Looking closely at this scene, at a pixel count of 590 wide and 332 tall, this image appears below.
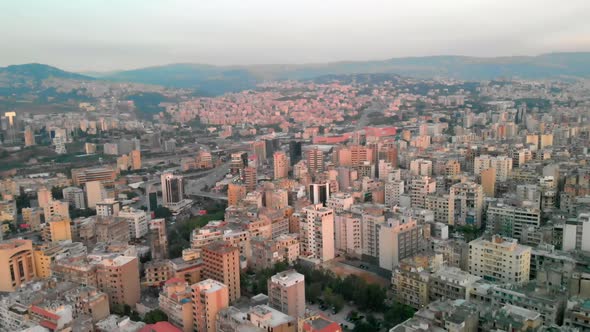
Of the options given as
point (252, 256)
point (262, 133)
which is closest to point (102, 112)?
point (262, 133)

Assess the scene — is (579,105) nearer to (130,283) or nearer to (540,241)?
(540,241)

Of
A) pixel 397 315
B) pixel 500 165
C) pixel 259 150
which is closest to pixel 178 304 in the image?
pixel 397 315

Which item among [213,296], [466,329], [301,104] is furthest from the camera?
[301,104]

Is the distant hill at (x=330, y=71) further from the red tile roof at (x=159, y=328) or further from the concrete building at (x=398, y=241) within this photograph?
the red tile roof at (x=159, y=328)

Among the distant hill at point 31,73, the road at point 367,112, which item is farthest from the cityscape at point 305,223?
the distant hill at point 31,73

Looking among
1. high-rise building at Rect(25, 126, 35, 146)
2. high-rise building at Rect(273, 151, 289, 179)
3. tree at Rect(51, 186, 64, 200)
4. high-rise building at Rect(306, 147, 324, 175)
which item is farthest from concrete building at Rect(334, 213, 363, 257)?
high-rise building at Rect(25, 126, 35, 146)

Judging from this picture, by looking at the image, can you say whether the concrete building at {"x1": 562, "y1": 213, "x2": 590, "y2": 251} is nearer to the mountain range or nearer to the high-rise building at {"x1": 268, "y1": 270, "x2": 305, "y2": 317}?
the high-rise building at {"x1": 268, "y1": 270, "x2": 305, "y2": 317}
